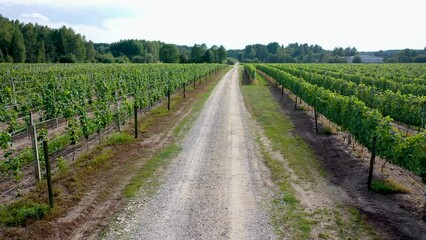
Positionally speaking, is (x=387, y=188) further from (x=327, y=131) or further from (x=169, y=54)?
(x=169, y=54)

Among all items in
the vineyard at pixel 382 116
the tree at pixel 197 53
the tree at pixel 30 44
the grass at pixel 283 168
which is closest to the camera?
the grass at pixel 283 168

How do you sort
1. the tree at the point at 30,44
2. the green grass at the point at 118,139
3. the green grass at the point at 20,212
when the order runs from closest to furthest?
the green grass at the point at 20,212
the green grass at the point at 118,139
the tree at the point at 30,44

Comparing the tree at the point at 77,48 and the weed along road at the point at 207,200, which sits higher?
the tree at the point at 77,48

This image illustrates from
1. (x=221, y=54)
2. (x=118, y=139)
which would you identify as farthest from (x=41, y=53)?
(x=118, y=139)

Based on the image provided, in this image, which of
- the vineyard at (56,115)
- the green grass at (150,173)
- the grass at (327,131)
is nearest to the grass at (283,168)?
the grass at (327,131)

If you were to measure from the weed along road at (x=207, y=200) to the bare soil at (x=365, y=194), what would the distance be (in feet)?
5.81

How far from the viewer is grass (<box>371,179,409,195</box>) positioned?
959 cm

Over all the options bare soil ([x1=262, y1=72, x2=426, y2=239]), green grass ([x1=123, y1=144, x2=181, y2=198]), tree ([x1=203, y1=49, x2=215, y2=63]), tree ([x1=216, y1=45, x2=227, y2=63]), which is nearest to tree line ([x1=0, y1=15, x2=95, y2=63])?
tree ([x1=203, y1=49, x2=215, y2=63])

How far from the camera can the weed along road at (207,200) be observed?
7332 mm

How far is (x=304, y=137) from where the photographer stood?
1614 centimetres

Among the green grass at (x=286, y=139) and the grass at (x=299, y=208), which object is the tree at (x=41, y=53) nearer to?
the green grass at (x=286, y=139)

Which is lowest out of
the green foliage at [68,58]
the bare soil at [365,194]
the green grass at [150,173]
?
the bare soil at [365,194]

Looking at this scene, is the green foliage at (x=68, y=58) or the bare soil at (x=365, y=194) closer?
the bare soil at (x=365, y=194)

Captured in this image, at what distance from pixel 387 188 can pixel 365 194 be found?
2.61 feet
